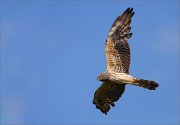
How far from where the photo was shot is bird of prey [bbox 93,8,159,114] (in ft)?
62.6

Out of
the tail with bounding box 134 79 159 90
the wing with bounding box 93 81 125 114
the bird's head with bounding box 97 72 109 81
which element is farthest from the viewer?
the wing with bounding box 93 81 125 114

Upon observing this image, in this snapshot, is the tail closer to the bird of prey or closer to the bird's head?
the bird of prey

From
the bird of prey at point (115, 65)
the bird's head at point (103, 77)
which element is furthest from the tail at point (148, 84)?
the bird's head at point (103, 77)

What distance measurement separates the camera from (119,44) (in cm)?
1998

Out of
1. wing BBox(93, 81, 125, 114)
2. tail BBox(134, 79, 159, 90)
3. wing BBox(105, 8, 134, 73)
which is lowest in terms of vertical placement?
tail BBox(134, 79, 159, 90)

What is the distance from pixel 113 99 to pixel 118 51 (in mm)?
1787

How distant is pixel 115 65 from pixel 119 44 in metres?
0.84

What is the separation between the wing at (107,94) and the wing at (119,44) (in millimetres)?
589

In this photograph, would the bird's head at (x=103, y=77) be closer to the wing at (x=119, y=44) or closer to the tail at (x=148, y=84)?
the wing at (x=119, y=44)

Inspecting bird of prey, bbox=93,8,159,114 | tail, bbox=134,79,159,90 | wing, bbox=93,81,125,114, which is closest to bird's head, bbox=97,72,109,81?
bird of prey, bbox=93,8,159,114

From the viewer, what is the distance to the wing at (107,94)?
1955cm

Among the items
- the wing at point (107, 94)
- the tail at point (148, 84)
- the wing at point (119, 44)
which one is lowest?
the tail at point (148, 84)

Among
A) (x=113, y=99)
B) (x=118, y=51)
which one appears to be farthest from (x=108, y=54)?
(x=113, y=99)

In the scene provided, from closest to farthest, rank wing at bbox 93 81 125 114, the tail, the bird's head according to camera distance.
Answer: the tail → the bird's head → wing at bbox 93 81 125 114
